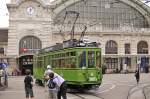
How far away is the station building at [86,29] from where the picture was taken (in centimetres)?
7938

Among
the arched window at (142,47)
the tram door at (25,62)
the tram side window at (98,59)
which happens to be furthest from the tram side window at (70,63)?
the arched window at (142,47)

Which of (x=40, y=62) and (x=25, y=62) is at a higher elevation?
(x=40, y=62)

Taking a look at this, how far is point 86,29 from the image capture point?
80.5 m

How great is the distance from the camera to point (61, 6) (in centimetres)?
8869

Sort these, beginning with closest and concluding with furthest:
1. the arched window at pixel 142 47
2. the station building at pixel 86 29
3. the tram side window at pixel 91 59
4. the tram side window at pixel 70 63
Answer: the tram side window at pixel 91 59
the tram side window at pixel 70 63
the station building at pixel 86 29
the arched window at pixel 142 47

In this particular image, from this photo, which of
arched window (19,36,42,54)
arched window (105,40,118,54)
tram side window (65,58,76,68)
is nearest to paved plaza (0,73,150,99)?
tram side window (65,58,76,68)

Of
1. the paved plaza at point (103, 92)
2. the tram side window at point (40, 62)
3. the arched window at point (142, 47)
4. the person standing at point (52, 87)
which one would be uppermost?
the arched window at point (142, 47)

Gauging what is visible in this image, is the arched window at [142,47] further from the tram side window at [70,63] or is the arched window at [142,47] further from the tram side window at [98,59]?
the tram side window at [98,59]

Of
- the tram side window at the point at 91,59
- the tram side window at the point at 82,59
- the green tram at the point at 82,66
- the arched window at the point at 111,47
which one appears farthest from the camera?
the arched window at the point at 111,47

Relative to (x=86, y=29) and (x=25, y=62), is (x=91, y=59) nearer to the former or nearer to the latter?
(x=25, y=62)

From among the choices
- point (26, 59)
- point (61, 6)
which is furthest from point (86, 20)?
point (26, 59)

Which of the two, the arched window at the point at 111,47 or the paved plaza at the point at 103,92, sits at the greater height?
the arched window at the point at 111,47

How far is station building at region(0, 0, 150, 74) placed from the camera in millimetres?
79375

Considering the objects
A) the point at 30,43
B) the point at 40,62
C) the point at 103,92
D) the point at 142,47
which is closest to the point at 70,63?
the point at 103,92
